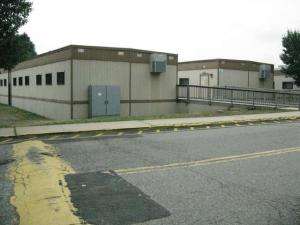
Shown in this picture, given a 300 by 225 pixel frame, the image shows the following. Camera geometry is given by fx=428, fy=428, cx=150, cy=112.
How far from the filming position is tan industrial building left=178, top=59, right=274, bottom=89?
38000mm

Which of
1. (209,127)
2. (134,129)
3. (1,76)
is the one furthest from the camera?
(1,76)

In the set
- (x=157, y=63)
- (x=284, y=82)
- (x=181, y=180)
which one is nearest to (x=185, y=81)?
(x=284, y=82)

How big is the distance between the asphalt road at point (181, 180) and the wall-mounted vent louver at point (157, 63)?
622 inches

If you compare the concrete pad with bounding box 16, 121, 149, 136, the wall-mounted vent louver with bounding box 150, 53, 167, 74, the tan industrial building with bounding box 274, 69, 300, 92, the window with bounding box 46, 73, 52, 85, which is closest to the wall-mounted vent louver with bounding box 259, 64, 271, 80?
the tan industrial building with bounding box 274, 69, 300, 92

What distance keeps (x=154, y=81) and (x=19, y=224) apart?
23627mm

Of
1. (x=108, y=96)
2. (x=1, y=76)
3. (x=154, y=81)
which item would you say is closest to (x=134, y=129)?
(x=108, y=96)

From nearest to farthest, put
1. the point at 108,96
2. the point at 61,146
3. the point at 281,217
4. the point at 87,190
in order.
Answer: the point at 281,217 < the point at 87,190 < the point at 61,146 < the point at 108,96

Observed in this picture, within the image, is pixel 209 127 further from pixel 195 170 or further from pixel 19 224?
pixel 19 224

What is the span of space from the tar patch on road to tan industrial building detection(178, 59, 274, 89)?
103ft

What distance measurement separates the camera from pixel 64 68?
25719mm

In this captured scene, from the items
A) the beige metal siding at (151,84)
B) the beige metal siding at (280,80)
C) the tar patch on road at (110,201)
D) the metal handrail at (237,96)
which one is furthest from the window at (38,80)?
the tar patch on road at (110,201)

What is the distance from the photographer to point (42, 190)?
260 inches

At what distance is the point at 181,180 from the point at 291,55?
3801 centimetres

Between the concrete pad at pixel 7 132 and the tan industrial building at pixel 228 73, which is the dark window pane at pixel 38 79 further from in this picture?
the concrete pad at pixel 7 132
